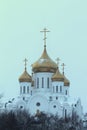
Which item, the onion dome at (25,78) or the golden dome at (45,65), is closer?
the onion dome at (25,78)

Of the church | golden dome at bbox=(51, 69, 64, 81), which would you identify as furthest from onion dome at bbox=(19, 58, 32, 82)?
golden dome at bbox=(51, 69, 64, 81)

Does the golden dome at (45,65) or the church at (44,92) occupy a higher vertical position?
the golden dome at (45,65)

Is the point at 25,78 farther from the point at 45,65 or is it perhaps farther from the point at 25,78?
the point at 45,65

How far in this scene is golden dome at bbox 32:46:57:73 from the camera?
65.1 m

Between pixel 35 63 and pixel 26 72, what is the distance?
140 centimetres

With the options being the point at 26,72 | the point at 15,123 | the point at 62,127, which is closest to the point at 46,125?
the point at 62,127

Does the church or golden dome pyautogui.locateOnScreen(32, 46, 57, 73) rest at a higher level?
golden dome pyautogui.locateOnScreen(32, 46, 57, 73)

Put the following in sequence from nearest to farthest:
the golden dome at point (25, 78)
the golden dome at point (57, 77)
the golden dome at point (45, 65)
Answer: the golden dome at point (57, 77) → the golden dome at point (25, 78) → the golden dome at point (45, 65)

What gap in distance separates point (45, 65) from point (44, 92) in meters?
2.89

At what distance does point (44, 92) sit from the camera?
214ft

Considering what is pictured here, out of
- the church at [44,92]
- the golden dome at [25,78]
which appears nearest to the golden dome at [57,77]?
the church at [44,92]

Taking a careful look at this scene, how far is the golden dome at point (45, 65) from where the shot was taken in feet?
214

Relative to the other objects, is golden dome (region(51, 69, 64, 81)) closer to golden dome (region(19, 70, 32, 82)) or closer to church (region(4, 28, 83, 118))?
church (region(4, 28, 83, 118))

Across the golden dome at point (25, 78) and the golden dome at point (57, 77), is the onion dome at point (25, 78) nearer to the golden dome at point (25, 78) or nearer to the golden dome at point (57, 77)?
the golden dome at point (25, 78)
